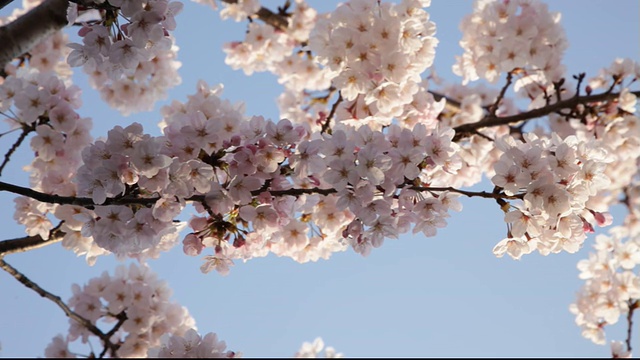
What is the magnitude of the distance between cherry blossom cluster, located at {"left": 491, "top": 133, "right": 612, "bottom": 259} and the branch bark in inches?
92.5

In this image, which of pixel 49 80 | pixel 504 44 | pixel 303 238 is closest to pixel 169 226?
pixel 303 238

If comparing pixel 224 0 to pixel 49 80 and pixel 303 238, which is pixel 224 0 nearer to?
pixel 49 80

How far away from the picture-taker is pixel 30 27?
9.48 feet

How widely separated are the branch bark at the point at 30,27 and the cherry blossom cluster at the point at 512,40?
2.85 metres

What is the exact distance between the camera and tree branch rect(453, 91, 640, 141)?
11.3 feet

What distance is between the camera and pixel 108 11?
7.18 feet

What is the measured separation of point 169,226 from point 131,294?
1.81 metres

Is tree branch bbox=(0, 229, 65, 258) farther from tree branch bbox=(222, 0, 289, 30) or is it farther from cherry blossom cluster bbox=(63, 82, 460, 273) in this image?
tree branch bbox=(222, 0, 289, 30)

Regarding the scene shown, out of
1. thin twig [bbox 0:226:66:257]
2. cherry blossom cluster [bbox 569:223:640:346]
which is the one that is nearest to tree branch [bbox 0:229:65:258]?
thin twig [bbox 0:226:66:257]

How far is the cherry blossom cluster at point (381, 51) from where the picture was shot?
312 cm

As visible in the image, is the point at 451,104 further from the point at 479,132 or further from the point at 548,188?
the point at 548,188

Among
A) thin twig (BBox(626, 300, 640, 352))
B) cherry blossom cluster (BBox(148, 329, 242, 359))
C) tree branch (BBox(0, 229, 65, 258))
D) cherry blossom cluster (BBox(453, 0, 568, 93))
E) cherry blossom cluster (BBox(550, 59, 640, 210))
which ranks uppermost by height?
cherry blossom cluster (BBox(453, 0, 568, 93))

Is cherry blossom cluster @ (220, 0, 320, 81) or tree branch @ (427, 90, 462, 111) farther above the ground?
cherry blossom cluster @ (220, 0, 320, 81)

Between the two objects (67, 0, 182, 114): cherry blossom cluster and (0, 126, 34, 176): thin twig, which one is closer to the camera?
(67, 0, 182, 114): cherry blossom cluster
